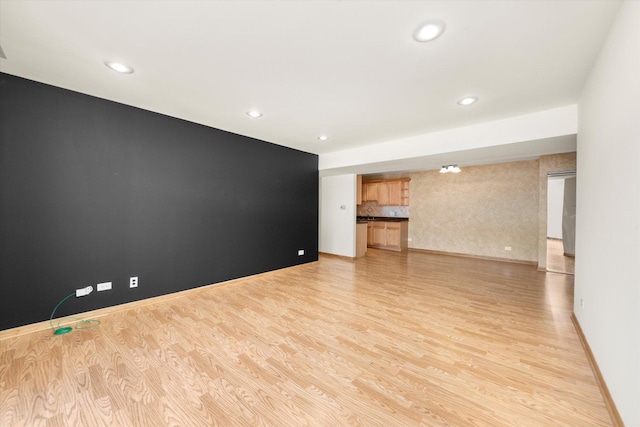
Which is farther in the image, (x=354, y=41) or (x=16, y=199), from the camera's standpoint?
(x=16, y=199)

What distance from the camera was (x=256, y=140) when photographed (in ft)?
14.5

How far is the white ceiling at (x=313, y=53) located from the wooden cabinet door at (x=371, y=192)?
481 cm

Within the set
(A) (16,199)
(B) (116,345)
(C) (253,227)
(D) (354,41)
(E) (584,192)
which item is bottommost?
(B) (116,345)

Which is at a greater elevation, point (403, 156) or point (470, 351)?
point (403, 156)

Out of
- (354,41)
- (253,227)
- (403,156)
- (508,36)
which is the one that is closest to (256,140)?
(253,227)

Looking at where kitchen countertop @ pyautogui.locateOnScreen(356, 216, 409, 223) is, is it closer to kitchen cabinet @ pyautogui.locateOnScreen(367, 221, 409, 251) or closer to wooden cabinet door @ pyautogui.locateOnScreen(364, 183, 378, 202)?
kitchen cabinet @ pyautogui.locateOnScreen(367, 221, 409, 251)

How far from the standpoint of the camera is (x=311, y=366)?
Answer: 193 cm

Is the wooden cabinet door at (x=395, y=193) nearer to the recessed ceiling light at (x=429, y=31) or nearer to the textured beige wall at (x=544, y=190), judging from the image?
the textured beige wall at (x=544, y=190)

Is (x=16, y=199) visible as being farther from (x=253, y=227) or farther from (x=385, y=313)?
(x=385, y=313)

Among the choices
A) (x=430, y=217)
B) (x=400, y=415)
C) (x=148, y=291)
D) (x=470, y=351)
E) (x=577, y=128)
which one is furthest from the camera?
(x=430, y=217)

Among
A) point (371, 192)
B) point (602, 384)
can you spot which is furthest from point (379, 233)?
point (602, 384)

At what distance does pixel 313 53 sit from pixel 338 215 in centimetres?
458

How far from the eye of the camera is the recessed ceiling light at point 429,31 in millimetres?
1596

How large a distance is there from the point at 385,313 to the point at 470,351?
96cm
